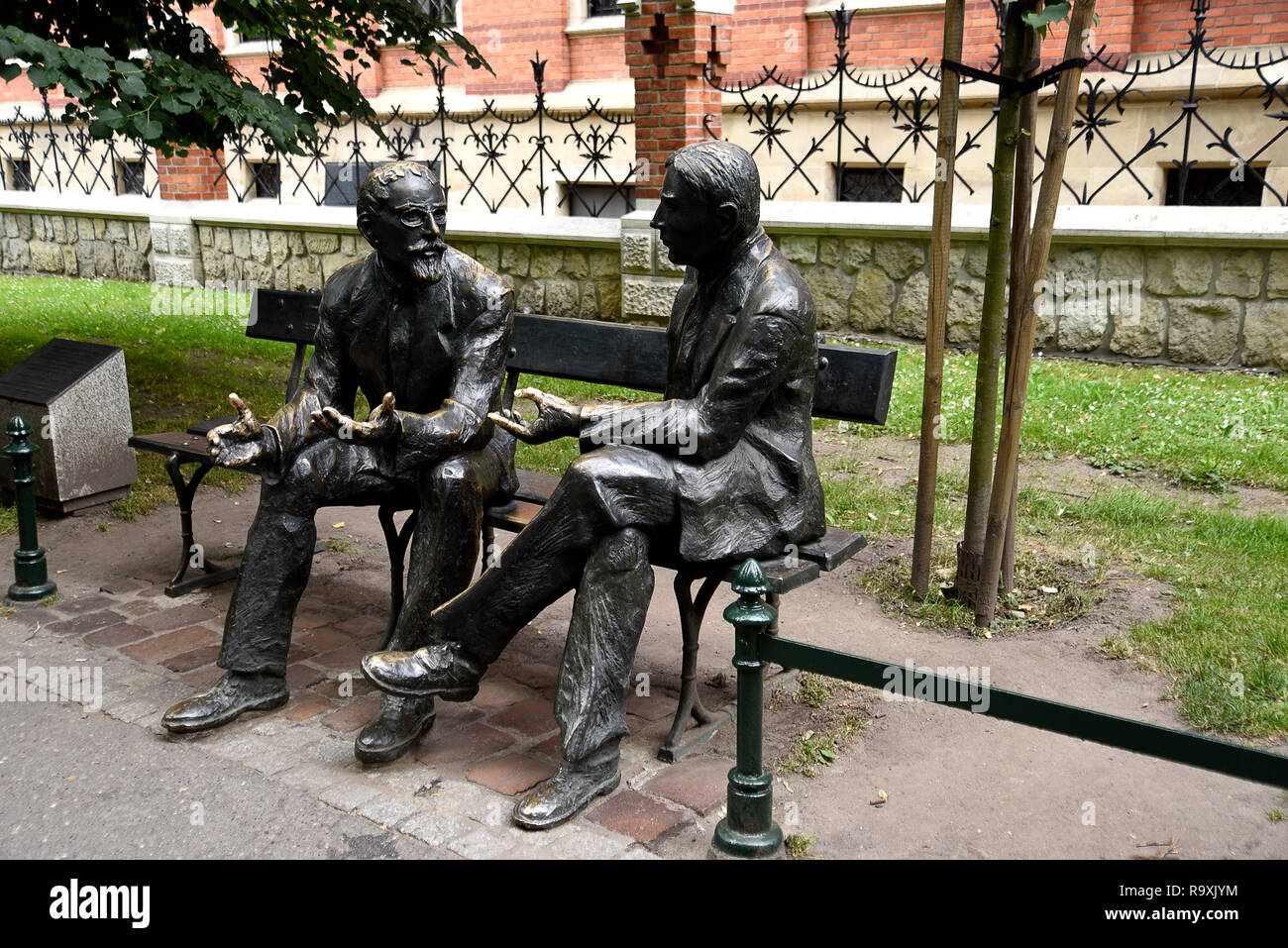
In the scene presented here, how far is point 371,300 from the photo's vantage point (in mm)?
3971

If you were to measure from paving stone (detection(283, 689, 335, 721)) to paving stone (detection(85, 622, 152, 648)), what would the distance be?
912mm

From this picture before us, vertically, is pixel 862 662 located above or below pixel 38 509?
A: above

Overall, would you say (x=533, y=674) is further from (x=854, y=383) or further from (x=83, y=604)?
(x=83, y=604)

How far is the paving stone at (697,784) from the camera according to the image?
3.22m

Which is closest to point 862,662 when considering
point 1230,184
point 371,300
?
point 371,300

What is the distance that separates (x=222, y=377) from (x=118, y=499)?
104 inches

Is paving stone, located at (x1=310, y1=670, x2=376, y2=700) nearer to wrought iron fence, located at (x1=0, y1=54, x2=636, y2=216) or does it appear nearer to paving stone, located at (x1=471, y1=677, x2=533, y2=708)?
paving stone, located at (x1=471, y1=677, x2=533, y2=708)

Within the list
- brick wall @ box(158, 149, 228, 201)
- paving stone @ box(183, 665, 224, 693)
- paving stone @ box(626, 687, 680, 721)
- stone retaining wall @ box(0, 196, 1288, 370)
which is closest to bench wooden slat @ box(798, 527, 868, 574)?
paving stone @ box(626, 687, 680, 721)

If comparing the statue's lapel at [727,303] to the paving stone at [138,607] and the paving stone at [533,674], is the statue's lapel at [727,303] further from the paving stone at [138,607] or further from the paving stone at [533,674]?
the paving stone at [138,607]

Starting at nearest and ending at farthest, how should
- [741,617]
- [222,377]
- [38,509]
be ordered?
1. [741,617]
2. [38,509]
3. [222,377]

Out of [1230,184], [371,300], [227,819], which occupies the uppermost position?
[1230,184]

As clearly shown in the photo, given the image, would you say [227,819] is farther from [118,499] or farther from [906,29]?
[906,29]

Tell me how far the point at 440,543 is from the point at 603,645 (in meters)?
0.70

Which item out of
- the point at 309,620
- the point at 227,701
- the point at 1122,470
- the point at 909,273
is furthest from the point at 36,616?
the point at 909,273
